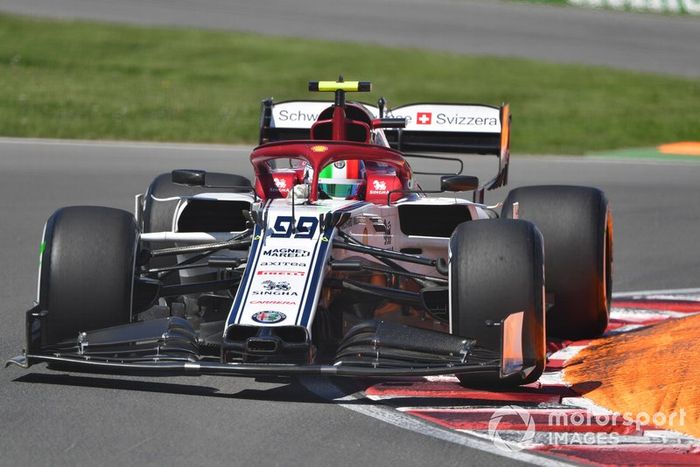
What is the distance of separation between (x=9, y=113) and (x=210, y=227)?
13123 millimetres

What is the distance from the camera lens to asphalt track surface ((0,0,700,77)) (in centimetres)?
2900

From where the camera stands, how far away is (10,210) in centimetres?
1391

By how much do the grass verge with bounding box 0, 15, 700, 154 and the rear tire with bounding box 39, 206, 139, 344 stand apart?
510 inches

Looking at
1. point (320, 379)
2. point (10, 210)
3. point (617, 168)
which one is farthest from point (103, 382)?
point (617, 168)

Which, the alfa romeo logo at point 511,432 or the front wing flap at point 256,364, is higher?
the front wing flap at point 256,364

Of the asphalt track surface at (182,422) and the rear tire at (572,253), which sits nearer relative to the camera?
the asphalt track surface at (182,422)

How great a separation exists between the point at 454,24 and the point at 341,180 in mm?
23243

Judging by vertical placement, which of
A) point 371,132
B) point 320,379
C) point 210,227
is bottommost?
point 320,379

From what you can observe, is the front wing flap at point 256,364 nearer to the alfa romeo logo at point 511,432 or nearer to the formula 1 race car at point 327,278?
the formula 1 race car at point 327,278

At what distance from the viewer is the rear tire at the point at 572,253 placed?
8.55m

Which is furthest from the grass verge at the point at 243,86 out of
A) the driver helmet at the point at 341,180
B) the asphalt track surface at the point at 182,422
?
the driver helmet at the point at 341,180

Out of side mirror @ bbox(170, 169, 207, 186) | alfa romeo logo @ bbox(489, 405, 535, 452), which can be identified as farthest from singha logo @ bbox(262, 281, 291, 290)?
side mirror @ bbox(170, 169, 207, 186)

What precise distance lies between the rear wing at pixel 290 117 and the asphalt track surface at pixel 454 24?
58.8ft

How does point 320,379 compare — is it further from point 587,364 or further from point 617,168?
point 617,168
